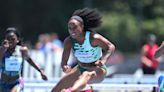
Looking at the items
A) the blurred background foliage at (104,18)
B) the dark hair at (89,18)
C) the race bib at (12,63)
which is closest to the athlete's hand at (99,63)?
the dark hair at (89,18)

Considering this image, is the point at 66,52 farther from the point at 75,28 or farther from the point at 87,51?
the point at 75,28

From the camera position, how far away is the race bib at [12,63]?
11289 millimetres

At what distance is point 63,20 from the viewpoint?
170ft

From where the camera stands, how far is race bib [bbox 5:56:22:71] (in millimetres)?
11289

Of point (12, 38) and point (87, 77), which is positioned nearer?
point (87, 77)

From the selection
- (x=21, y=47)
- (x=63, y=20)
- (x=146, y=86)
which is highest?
(x=63, y=20)

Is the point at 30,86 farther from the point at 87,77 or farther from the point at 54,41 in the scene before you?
the point at 54,41

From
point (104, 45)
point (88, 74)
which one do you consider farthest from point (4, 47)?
point (88, 74)

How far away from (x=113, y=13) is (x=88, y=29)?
46770 mm

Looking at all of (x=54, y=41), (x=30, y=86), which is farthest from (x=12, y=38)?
(x=54, y=41)

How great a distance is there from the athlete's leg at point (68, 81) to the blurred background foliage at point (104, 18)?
124ft

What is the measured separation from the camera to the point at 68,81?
10.0m

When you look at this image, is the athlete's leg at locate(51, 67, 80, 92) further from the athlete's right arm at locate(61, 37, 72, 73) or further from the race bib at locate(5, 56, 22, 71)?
the race bib at locate(5, 56, 22, 71)

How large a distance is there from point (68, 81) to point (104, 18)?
144 feet
